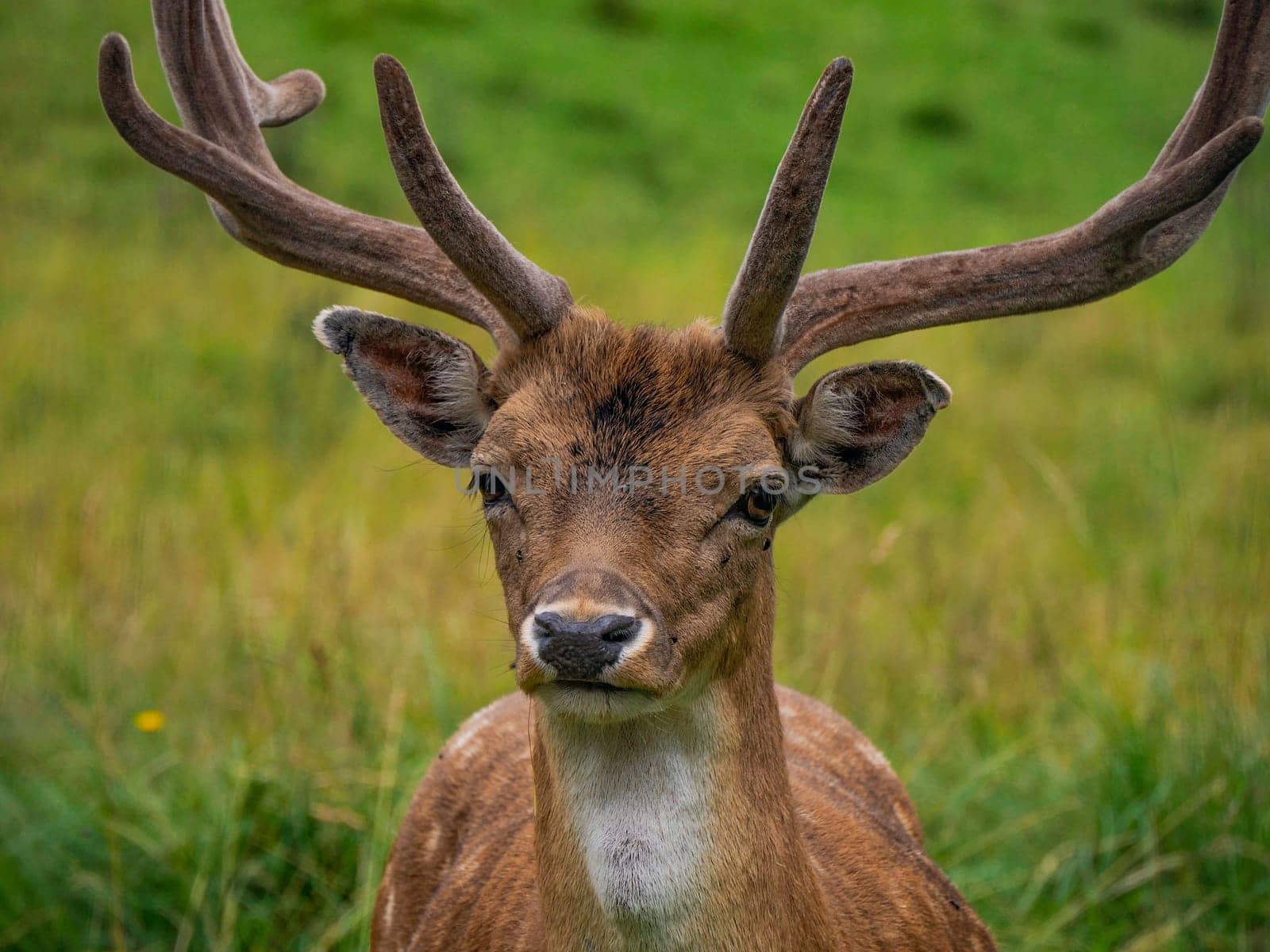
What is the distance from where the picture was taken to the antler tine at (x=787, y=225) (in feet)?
8.77

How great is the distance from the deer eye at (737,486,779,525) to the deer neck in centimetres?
17

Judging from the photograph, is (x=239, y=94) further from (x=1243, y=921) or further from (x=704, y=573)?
(x=1243, y=921)

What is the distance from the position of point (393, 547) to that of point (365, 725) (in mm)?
2244

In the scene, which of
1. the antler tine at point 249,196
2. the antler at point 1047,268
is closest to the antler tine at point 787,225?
the antler at point 1047,268

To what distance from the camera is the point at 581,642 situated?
247cm

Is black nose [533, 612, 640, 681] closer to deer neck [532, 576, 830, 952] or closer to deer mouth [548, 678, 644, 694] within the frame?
deer mouth [548, 678, 644, 694]

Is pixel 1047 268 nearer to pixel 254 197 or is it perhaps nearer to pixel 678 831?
pixel 678 831

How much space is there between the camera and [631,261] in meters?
11.6

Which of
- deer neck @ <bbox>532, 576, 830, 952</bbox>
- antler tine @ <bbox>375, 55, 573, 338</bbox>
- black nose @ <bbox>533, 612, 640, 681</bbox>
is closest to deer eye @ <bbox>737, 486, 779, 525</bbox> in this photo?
deer neck @ <bbox>532, 576, 830, 952</bbox>

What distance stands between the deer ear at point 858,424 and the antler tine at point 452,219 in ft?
1.94

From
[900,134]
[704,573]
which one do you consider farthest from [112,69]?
[900,134]

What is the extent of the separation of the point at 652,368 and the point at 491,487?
399 mm

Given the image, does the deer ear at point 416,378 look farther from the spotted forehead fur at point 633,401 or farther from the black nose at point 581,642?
the black nose at point 581,642

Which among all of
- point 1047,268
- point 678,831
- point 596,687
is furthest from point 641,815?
point 1047,268
